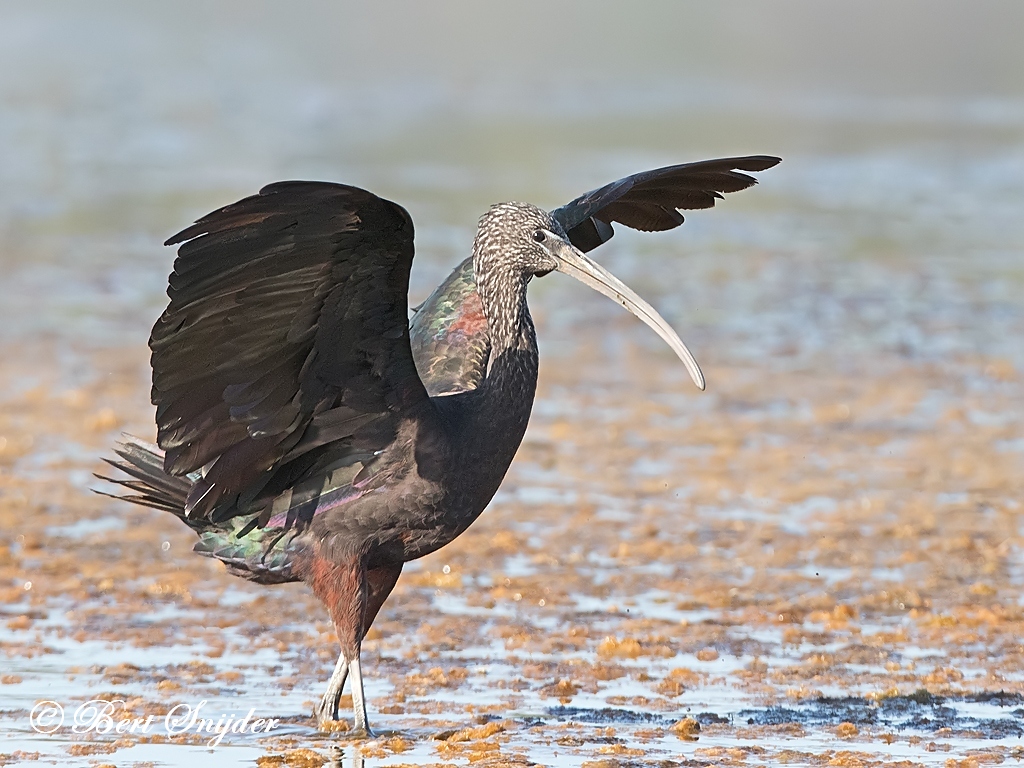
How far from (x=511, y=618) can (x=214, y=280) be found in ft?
8.97

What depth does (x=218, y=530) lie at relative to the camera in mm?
6477

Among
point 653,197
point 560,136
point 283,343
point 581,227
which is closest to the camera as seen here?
point 283,343

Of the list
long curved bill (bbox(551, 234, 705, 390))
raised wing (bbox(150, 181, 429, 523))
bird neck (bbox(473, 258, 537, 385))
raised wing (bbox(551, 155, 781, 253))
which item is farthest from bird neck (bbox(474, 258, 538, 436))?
raised wing (bbox(551, 155, 781, 253))

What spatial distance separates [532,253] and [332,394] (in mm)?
824

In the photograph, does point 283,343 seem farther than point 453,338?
No

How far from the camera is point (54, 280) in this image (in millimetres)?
16453

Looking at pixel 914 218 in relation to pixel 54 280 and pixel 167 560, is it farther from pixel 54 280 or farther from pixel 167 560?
pixel 167 560

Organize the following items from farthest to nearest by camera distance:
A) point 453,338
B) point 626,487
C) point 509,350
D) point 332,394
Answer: point 626,487 → point 453,338 → point 509,350 → point 332,394

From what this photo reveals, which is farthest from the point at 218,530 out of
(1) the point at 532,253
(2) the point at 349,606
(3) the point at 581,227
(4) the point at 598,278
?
(3) the point at 581,227

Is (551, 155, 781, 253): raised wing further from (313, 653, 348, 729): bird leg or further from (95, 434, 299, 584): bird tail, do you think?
(313, 653, 348, 729): bird leg

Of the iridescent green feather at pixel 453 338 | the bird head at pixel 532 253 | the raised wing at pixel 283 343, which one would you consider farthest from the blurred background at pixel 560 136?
the bird head at pixel 532 253

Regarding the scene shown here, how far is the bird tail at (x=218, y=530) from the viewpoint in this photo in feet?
20.9

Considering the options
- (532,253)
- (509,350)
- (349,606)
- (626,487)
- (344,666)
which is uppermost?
(532,253)

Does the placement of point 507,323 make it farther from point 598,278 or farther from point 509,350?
point 598,278
